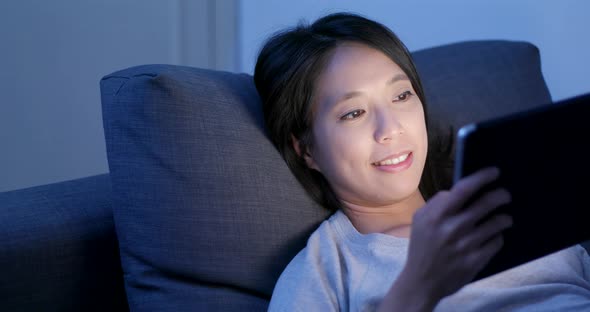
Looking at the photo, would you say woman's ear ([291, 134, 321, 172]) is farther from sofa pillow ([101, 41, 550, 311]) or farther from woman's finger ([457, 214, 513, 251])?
woman's finger ([457, 214, 513, 251])

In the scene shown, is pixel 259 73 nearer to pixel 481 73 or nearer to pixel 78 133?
pixel 481 73

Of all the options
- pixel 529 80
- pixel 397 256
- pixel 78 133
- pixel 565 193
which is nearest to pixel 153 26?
pixel 78 133

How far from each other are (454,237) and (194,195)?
554 mm

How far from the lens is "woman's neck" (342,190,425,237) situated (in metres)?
1.43

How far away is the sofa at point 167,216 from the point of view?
52.1 inches

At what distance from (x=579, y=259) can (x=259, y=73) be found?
2.15 feet

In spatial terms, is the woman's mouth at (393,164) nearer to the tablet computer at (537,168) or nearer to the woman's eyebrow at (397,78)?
the woman's eyebrow at (397,78)

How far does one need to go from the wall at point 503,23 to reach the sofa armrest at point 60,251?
1.31 metres

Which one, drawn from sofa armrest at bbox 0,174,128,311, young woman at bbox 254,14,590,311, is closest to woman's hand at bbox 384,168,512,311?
young woman at bbox 254,14,590,311

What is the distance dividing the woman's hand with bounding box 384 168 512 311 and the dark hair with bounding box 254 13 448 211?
519 mm

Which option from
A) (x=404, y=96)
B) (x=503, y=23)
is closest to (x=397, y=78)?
(x=404, y=96)

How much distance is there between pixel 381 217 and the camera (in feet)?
4.71

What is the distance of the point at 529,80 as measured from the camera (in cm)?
200

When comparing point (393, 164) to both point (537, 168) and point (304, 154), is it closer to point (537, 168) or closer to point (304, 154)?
point (304, 154)
